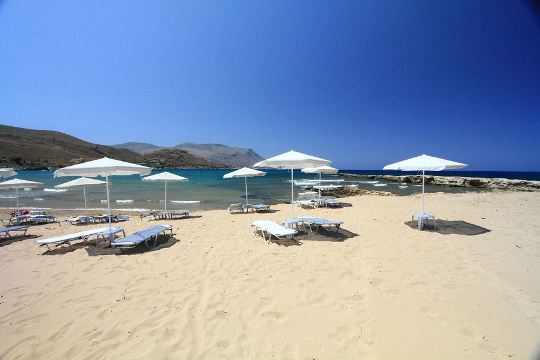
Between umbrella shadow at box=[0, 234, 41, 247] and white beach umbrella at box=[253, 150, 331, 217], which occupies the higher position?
white beach umbrella at box=[253, 150, 331, 217]

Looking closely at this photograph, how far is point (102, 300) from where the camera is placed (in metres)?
4.10

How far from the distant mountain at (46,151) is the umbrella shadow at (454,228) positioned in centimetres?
10292

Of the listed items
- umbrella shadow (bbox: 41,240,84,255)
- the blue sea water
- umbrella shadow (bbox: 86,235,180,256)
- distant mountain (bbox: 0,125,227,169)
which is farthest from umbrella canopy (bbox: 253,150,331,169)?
distant mountain (bbox: 0,125,227,169)

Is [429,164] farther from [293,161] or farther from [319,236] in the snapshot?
[293,161]

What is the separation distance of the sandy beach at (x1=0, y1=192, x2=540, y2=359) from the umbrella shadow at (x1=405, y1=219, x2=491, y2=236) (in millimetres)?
937

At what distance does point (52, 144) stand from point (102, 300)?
14199 centimetres

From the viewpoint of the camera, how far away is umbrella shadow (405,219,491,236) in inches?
308

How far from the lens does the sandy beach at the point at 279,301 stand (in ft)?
9.71

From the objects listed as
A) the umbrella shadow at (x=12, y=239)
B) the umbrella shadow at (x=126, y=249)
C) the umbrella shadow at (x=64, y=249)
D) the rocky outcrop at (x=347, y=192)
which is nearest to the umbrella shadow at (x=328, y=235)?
the umbrella shadow at (x=126, y=249)

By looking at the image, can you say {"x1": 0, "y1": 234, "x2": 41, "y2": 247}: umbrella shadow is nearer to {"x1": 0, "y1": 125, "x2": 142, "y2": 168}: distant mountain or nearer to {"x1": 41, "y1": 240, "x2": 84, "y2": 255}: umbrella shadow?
{"x1": 41, "y1": 240, "x2": 84, "y2": 255}: umbrella shadow

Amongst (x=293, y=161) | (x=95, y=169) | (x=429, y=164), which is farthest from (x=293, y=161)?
(x=95, y=169)

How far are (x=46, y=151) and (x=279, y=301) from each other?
5034 inches

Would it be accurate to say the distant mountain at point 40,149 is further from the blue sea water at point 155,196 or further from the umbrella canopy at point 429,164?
the umbrella canopy at point 429,164

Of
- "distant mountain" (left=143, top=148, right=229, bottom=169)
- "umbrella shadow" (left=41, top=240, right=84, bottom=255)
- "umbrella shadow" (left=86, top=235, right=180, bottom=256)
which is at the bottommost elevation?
"umbrella shadow" (left=41, top=240, right=84, bottom=255)
